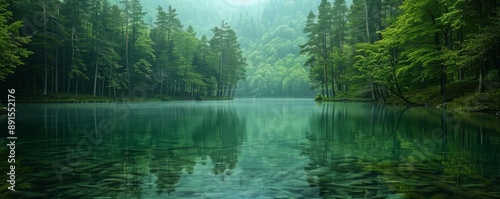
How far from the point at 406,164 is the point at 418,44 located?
24.5 m

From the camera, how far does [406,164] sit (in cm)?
671

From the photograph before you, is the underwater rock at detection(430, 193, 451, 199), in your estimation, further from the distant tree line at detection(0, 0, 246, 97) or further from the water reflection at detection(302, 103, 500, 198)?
the distant tree line at detection(0, 0, 246, 97)

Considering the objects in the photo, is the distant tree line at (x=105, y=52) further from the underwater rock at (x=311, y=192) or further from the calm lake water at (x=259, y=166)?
the underwater rock at (x=311, y=192)

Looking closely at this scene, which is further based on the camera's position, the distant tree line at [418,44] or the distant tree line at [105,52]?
the distant tree line at [105,52]

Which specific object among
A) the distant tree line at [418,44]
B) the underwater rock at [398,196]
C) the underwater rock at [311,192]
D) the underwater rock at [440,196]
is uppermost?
the distant tree line at [418,44]

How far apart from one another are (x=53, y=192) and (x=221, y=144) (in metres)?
5.23

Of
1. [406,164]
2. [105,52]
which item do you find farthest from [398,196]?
[105,52]

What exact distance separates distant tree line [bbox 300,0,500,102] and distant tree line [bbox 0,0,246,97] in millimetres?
→ 26252

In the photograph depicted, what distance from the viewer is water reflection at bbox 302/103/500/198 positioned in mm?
4926

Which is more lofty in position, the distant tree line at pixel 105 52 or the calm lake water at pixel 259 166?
the distant tree line at pixel 105 52

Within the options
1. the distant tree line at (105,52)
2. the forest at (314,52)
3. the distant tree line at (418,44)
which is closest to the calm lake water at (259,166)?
the distant tree line at (418,44)

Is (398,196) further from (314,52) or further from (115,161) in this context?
(314,52)

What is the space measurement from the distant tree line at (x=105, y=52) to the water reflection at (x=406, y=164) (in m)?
24.5

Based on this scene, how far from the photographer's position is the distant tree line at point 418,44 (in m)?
18.3
